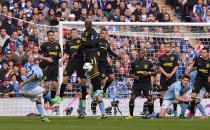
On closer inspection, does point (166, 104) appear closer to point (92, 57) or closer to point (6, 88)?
point (92, 57)

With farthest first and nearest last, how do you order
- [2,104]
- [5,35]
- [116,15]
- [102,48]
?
[116,15], [5,35], [2,104], [102,48]

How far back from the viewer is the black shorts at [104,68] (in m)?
26.0

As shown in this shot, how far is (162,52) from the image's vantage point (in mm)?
28812

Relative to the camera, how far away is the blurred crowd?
28.7 meters

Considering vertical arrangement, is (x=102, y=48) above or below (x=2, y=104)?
above

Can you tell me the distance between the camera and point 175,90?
25547mm

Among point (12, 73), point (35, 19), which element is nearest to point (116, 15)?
point (35, 19)

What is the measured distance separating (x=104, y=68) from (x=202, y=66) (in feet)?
9.84

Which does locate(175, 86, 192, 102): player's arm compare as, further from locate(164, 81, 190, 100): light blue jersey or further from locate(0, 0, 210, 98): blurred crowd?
locate(0, 0, 210, 98): blurred crowd

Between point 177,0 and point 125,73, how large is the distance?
23.9 ft

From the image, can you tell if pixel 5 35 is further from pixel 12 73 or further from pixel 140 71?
pixel 140 71

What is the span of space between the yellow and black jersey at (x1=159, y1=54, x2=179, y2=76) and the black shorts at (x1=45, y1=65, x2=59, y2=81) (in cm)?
332

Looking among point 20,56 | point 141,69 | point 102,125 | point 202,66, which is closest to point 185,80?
point 202,66

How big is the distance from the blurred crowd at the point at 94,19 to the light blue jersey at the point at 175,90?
2.97 metres
